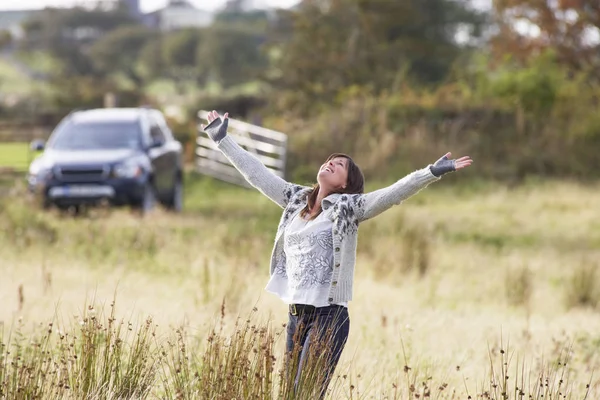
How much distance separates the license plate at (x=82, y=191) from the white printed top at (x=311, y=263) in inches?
415

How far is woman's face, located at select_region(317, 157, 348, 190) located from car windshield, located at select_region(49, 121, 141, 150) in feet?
37.1

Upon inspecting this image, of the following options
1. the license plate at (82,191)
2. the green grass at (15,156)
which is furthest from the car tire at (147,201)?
the green grass at (15,156)

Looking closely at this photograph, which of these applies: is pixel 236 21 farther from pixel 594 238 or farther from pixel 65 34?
pixel 594 238

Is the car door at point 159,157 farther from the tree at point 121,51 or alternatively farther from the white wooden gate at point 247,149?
the tree at point 121,51

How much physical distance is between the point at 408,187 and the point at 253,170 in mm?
961

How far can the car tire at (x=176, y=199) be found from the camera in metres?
18.0

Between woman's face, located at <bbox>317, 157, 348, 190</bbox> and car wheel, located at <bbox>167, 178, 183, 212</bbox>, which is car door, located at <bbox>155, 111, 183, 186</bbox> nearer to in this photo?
car wheel, located at <bbox>167, 178, 183, 212</bbox>

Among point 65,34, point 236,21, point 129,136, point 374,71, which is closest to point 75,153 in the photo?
point 129,136

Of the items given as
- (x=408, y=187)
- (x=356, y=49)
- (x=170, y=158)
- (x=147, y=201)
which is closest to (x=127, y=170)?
(x=147, y=201)

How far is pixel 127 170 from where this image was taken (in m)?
15.8

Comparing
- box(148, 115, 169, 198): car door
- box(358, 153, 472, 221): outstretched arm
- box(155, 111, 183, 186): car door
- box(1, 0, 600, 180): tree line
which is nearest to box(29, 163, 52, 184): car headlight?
box(148, 115, 169, 198): car door

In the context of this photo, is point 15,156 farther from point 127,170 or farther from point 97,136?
point 127,170

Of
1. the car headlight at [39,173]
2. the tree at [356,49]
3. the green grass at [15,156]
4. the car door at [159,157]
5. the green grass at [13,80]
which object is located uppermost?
the green grass at [13,80]

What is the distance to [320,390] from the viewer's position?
502cm
